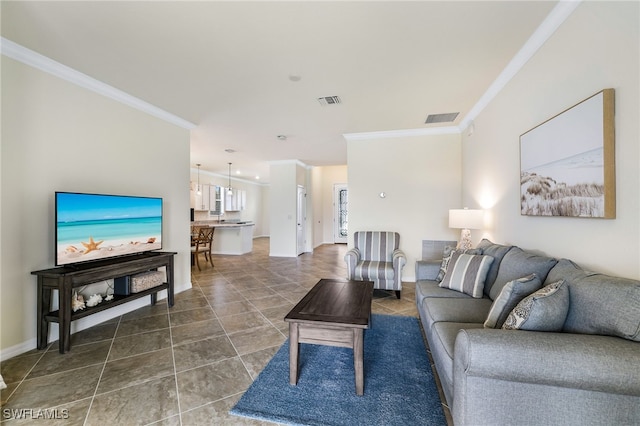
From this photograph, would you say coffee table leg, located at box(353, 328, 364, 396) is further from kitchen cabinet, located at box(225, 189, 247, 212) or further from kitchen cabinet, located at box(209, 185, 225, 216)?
kitchen cabinet, located at box(225, 189, 247, 212)

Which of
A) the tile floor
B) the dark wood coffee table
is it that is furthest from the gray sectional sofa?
the tile floor

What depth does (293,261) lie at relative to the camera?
666cm

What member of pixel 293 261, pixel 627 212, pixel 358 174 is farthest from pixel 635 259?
pixel 293 261

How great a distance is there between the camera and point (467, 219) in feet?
11.2

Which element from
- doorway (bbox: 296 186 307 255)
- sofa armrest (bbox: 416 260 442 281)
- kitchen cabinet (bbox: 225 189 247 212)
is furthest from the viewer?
kitchen cabinet (bbox: 225 189 247 212)

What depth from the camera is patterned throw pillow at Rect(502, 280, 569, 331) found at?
4.33 feet

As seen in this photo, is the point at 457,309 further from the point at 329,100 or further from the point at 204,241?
the point at 204,241

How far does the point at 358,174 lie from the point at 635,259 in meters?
3.77

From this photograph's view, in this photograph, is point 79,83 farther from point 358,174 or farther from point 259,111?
point 358,174

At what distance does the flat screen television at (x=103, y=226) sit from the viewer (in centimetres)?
245

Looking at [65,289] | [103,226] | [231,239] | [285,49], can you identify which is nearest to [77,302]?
[65,289]

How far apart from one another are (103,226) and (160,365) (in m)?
1.59

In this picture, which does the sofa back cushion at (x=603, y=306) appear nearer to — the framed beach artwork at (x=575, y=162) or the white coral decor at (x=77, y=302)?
the framed beach artwork at (x=575, y=162)

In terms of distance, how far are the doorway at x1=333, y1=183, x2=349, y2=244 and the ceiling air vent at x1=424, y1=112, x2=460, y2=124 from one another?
5979 millimetres
